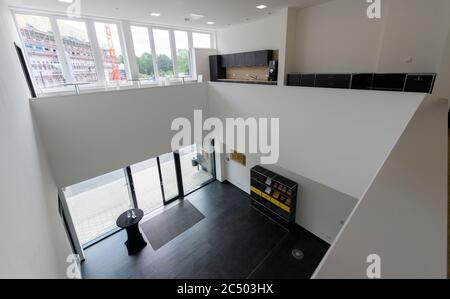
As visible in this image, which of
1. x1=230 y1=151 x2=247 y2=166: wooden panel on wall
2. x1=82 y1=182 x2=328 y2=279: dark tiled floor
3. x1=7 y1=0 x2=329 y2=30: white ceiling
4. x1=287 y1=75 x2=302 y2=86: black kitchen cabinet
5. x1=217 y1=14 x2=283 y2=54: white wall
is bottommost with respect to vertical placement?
x1=82 y1=182 x2=328 y2=279: dark tiled floor

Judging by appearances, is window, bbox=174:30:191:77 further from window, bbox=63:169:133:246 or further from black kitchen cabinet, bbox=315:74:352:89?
black kitchen cabinet, bbox=315:74:352:89

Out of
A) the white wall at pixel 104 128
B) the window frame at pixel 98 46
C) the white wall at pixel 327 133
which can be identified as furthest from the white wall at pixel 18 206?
the white wall at pixel 327 133

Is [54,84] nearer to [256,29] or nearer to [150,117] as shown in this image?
[150,117]

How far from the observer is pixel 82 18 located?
5766 mm

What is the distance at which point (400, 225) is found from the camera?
0.77 m

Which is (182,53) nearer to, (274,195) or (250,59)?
(250,59)

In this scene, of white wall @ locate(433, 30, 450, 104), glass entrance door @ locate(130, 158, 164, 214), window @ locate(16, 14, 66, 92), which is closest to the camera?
white wall @ locate(433, 30, 450, 104)

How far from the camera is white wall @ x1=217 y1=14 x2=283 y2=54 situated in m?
6.60

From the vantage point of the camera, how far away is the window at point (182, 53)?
7.91m

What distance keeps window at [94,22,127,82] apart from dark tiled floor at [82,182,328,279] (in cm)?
508

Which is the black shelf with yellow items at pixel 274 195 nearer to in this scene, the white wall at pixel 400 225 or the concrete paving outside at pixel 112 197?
the concrete paving outside at pixel 112 197

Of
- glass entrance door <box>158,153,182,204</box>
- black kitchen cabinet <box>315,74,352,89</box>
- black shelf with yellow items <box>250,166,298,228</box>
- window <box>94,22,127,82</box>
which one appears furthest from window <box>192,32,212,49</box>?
black shelf with yellow items <box>250,166,298,228</box>
